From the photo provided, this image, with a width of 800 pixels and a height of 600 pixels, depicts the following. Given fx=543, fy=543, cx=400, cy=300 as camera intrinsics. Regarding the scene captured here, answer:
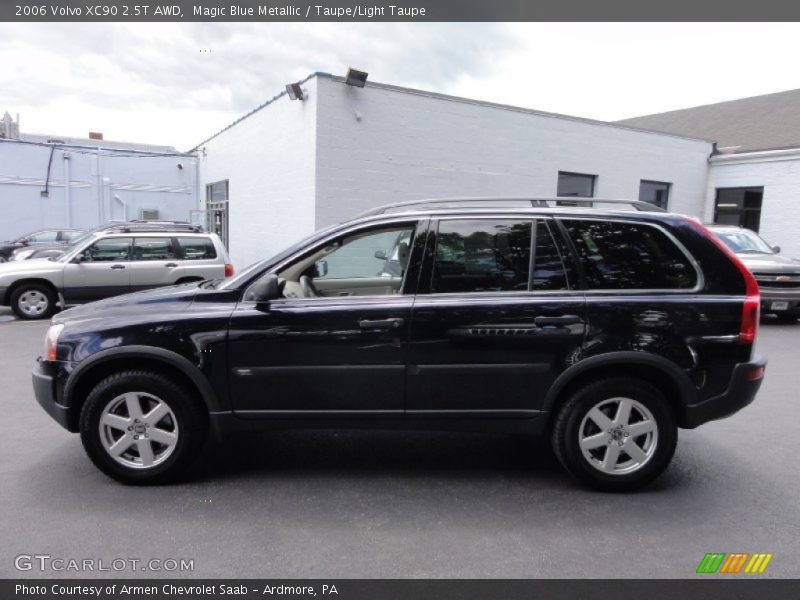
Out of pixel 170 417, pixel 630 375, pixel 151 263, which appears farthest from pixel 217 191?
pixel 630 375

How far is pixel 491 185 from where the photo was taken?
14.6 meters

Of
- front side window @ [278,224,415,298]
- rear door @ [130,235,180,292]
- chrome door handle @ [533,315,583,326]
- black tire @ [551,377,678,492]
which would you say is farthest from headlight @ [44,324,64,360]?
rear door @ [130,235,180,292]

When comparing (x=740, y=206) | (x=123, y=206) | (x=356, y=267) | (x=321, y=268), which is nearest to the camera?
(x=321, y=268)

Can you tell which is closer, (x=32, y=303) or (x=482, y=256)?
(x=482, y=256)

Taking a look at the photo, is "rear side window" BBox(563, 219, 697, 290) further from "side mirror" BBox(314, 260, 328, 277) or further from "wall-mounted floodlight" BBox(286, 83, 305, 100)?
"wall-mounted floodlight" BBox(286, 83, 305, 100)

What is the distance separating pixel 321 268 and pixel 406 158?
9.66 metres

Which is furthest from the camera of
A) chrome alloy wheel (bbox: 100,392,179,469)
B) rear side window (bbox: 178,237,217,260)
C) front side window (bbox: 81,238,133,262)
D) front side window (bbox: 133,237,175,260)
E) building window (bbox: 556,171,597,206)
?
building window (bbox: 556,171,597,206)

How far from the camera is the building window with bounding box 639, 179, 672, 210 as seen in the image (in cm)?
1761

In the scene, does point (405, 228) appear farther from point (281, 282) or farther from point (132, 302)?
point (132, 302)

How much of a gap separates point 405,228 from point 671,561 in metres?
2.41

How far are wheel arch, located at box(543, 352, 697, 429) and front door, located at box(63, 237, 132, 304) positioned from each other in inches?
338

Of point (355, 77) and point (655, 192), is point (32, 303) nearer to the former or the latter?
point (355, 77)

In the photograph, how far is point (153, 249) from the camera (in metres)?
9.88
